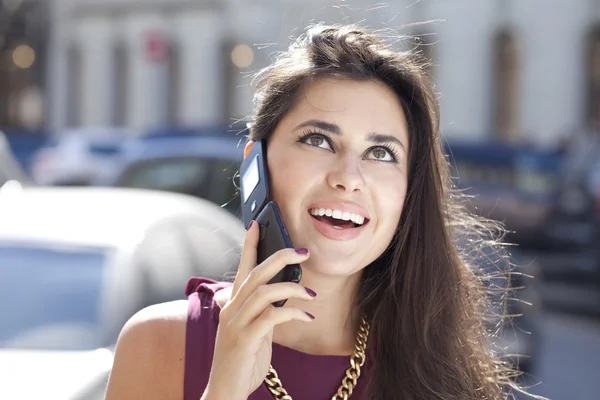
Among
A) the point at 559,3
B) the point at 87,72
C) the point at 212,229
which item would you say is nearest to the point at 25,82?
the point at 87,72

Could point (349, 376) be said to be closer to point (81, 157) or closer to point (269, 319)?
point (269, 319)

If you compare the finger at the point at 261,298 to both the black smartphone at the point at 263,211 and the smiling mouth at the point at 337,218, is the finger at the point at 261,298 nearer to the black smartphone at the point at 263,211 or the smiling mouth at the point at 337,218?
the black smartphone at the point at 263,211

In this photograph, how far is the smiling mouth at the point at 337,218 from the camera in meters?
2.04

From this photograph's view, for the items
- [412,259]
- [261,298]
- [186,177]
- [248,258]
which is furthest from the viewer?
[186,177]

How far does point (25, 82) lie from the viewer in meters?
35.4

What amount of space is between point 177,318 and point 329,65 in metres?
0.69

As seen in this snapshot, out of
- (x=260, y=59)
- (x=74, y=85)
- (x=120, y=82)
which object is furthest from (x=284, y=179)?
(x=74, y=85)

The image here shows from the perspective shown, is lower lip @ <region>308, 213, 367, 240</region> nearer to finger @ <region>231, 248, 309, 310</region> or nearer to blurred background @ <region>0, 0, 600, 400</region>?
finger @ <region>231, 248, 309, 310</region>

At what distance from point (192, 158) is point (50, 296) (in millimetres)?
3953

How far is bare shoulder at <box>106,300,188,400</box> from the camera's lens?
2.06 m

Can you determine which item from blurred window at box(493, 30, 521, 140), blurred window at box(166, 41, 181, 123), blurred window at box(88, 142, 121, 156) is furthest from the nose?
blurred window at box(166, 41, 181, 123)

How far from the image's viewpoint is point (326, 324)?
2299mm

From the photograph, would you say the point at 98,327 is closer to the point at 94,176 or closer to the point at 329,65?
the point at 329,65

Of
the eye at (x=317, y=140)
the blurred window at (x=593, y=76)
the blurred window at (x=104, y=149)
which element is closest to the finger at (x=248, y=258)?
the eye at (x=317, y=140)
